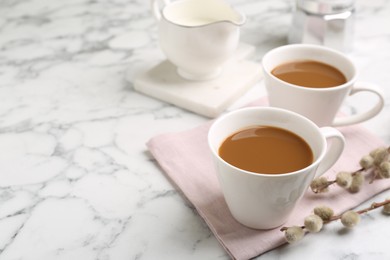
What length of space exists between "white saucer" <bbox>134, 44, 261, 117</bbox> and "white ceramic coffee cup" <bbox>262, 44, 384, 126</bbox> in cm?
12

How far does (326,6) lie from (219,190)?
47 cm

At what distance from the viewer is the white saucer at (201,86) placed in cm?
Answer: 103

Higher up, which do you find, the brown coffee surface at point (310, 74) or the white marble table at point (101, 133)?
the brown coffee surface at point (310, 74)

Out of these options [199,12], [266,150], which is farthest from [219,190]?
[199,12]

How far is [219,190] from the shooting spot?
858 millimetres

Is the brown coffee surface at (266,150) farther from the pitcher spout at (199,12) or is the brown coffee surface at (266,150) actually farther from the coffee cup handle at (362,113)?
the pitcher spout at (199,12)

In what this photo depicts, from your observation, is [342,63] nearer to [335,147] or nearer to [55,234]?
[335,147]

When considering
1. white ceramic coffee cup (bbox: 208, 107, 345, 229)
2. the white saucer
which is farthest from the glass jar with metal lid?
white ceramic coffee cup (bbox: 208, 107, 345, 229)

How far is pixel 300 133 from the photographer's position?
0.80 m

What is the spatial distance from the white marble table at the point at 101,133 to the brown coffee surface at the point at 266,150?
0.11 meters

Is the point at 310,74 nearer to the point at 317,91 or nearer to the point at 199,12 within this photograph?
the point at 317,91

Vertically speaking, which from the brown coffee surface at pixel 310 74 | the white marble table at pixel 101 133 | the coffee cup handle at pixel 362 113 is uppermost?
the brown coffee surface at pixel 310 74

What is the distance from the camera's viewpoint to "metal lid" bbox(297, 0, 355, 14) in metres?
1.13

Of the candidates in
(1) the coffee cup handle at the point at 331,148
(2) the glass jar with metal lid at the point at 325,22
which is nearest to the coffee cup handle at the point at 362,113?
(1) the coffee cup handle at the point at 331,148
